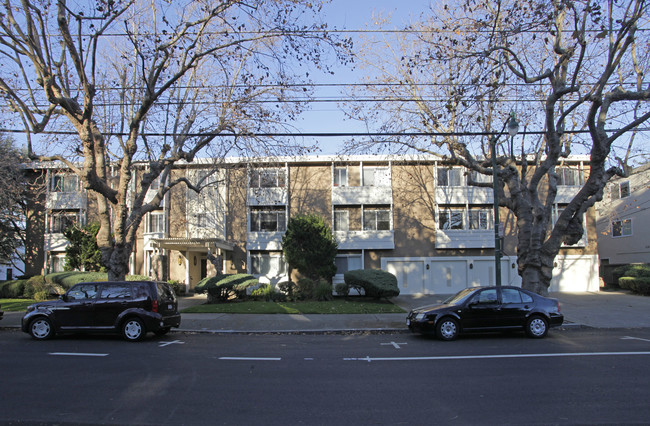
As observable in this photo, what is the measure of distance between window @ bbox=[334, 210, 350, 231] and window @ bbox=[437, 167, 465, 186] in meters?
5.92

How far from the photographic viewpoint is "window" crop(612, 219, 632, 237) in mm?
30928

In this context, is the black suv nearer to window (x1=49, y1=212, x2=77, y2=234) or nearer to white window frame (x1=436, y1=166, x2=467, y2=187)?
window (x1=49, y1=212, x2=77, y2=234)

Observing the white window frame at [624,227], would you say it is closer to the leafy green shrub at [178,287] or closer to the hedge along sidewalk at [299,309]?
the hedge along sidewalk at [299,309]

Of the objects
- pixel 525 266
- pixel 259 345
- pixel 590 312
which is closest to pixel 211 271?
pixel 259 345

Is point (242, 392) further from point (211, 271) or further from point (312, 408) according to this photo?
point (211, 271)

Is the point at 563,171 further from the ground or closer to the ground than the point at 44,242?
further from the ground

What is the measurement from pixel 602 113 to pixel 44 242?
29280 mm

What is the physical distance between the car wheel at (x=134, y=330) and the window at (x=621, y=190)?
1215 inches

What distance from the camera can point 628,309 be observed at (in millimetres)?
17562

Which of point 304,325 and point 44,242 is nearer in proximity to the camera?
point 304,325

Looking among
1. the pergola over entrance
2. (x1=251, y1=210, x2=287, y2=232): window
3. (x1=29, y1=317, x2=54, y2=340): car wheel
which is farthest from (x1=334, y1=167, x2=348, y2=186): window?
(x1=29, y1=317, x2=54, y2=340): car wheel

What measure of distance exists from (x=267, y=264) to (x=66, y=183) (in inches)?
536

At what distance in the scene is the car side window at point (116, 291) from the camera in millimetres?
11477

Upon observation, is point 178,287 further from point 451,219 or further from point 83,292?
point 451,219
